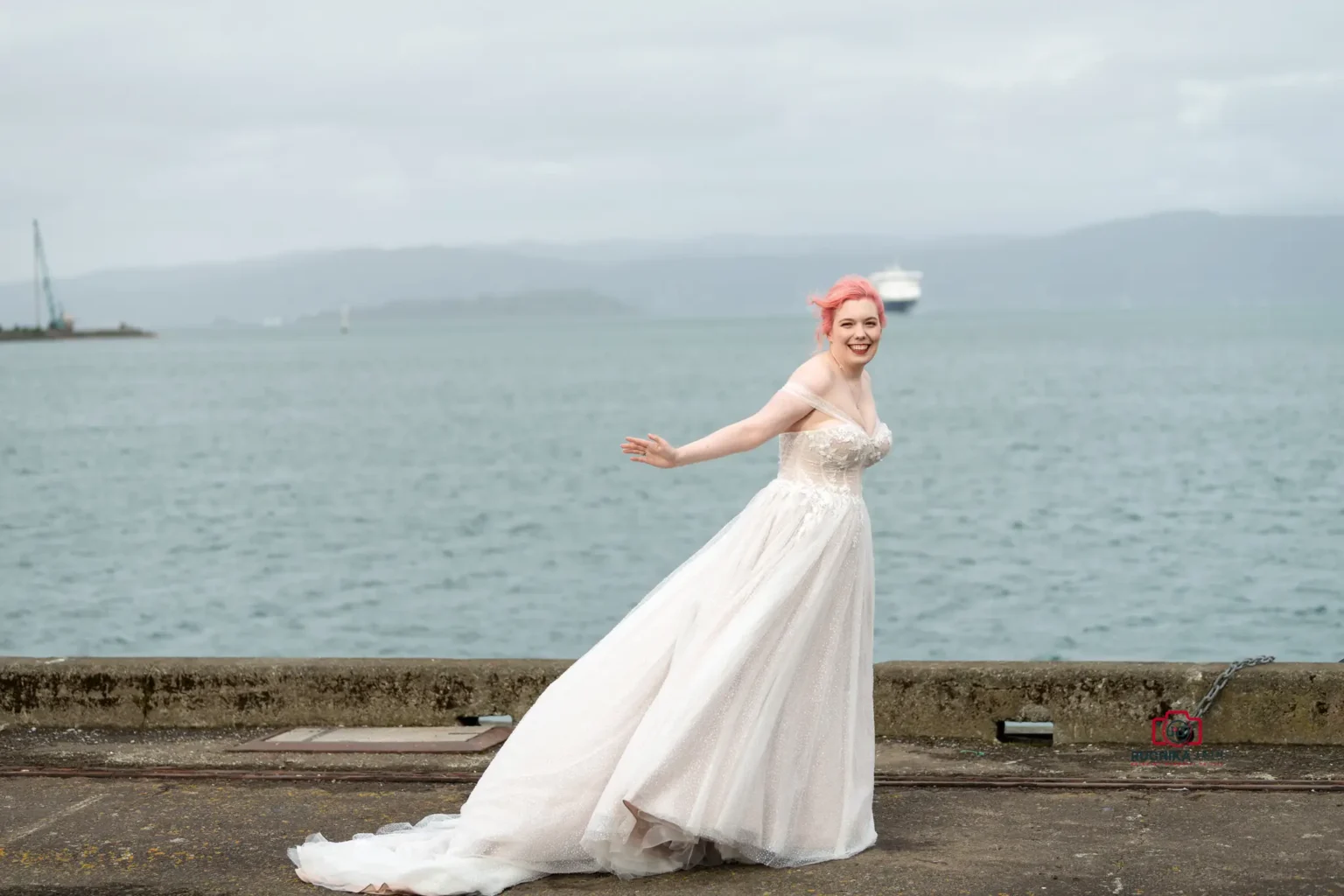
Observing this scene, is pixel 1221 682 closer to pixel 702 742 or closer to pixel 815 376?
pixel 815 376

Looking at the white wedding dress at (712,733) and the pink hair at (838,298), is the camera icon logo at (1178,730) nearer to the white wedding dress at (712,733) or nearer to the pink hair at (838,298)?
the white wedding dress at (712,733)

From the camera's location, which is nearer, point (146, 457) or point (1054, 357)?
point (146, 457)

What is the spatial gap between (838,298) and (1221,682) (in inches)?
107

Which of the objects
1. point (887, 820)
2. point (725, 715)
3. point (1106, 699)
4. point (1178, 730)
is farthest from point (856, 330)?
point (1178, 730)

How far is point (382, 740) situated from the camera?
25.4ft

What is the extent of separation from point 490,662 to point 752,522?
2.61 meters

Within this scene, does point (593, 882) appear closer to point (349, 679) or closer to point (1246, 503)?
point (349, 679)

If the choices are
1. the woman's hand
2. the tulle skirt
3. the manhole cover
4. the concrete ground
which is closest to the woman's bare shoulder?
the tulle skirt

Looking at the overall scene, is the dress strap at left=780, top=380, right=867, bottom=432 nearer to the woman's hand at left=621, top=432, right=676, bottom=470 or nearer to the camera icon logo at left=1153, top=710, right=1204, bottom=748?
the woman's hand at left=621, top=432, right=676, bottom=470

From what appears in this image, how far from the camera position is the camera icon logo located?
24.4ft

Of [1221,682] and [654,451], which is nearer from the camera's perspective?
[654,451]

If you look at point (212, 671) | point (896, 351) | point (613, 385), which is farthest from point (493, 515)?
point (896, 351)

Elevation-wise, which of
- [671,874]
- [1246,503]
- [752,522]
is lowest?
[1246,503]

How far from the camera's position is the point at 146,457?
59.8 metres
